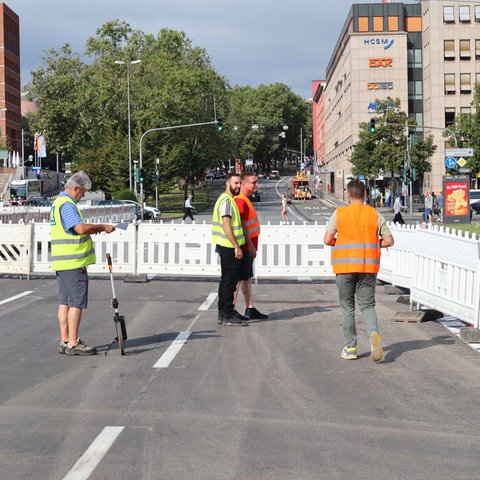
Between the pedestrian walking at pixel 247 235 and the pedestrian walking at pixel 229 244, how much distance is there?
0.80ft

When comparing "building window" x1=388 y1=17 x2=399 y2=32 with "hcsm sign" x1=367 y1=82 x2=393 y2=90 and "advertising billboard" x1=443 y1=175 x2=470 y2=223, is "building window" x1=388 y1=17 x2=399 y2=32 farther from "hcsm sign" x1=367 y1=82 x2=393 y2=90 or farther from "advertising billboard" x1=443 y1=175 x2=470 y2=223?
"advertising billboard" x1=443 y1=175 x2=470 y2=223

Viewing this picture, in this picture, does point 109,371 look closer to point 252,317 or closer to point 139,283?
point 252,317

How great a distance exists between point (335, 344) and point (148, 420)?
418cm

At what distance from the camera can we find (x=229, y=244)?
469 inches

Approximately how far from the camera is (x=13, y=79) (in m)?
156

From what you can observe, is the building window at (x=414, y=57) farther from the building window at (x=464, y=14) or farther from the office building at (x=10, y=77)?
the office building at (x=10, y=77)

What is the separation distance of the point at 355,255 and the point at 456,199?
136 ft

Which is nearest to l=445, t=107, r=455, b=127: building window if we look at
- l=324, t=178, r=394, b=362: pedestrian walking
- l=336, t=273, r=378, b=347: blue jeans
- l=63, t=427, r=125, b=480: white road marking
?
l=324, t=178, r=394, b=362: pedestrian walking

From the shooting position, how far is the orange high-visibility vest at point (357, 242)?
9234 mm

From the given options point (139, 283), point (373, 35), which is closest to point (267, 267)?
point (139, 283)

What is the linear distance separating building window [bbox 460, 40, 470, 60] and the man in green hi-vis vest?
88985mm

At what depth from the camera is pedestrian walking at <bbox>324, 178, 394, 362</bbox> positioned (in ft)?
30.3

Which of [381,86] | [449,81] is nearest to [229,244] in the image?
[449,81]

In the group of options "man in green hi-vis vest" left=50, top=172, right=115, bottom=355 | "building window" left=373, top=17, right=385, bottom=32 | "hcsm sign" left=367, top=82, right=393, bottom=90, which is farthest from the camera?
Answer: "building window" left=373, top=17, right=385, bottom=32
